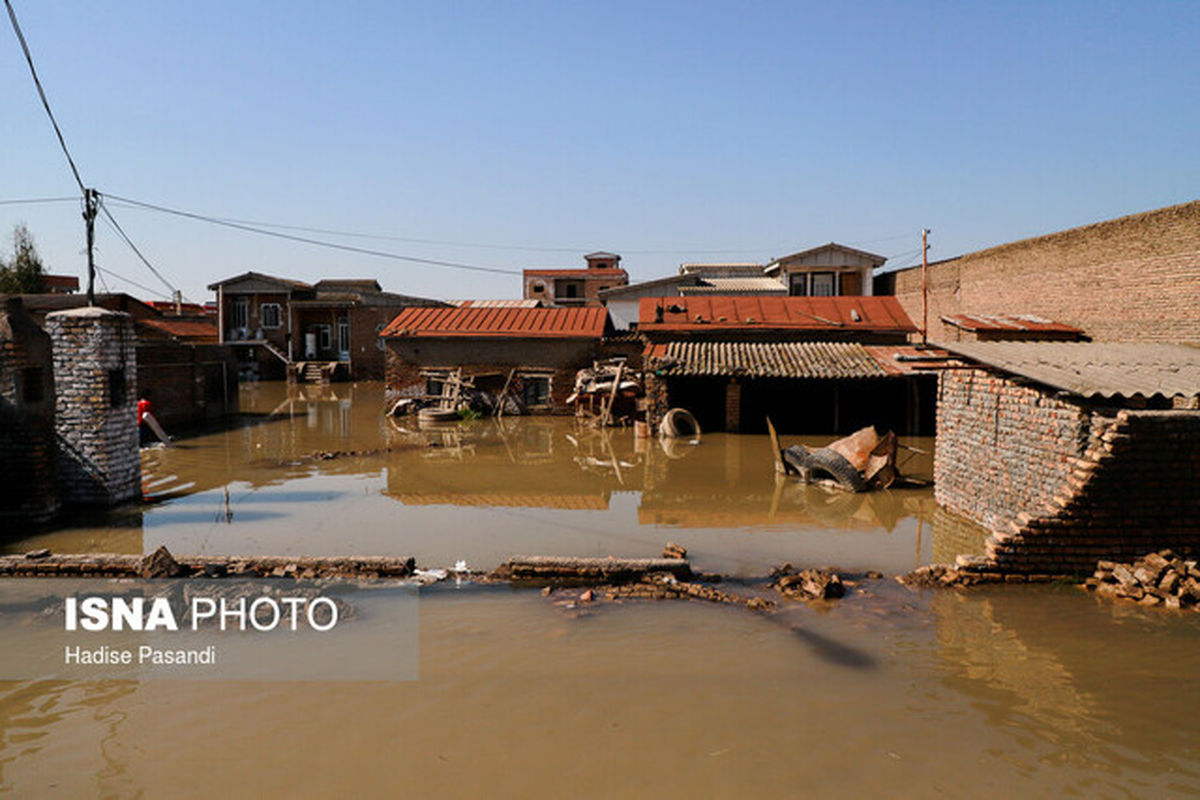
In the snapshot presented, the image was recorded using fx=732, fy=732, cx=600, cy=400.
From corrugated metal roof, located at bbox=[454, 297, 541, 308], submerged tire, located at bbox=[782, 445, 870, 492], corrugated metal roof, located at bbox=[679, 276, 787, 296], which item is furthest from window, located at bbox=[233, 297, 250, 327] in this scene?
Answer: submerged tire, located at bbox=[782, 445, 870, 492]

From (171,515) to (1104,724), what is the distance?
11941mm

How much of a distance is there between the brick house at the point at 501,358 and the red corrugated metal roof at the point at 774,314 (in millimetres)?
2516

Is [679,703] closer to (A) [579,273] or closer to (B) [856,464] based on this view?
(B) [856,464]

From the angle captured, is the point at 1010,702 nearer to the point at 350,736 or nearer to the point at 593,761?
the point at 593,761

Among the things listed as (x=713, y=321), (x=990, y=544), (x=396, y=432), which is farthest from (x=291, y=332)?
(x=990, y=544)

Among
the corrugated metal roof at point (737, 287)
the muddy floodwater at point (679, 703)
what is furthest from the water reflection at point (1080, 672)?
the corrugated metal roof at point (737, 287)

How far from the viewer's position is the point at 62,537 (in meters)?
10.1

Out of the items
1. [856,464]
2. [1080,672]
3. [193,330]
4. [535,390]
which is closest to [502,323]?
[535,390]

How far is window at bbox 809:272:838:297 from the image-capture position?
3888 cm

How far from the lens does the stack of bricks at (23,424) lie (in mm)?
10281

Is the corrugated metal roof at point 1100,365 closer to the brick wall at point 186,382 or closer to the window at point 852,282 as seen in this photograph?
the brick wall at point 186,382

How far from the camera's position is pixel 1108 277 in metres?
19.7

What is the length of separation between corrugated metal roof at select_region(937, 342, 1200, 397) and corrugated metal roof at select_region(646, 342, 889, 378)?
28.2 feet

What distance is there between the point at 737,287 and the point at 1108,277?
21174mm
